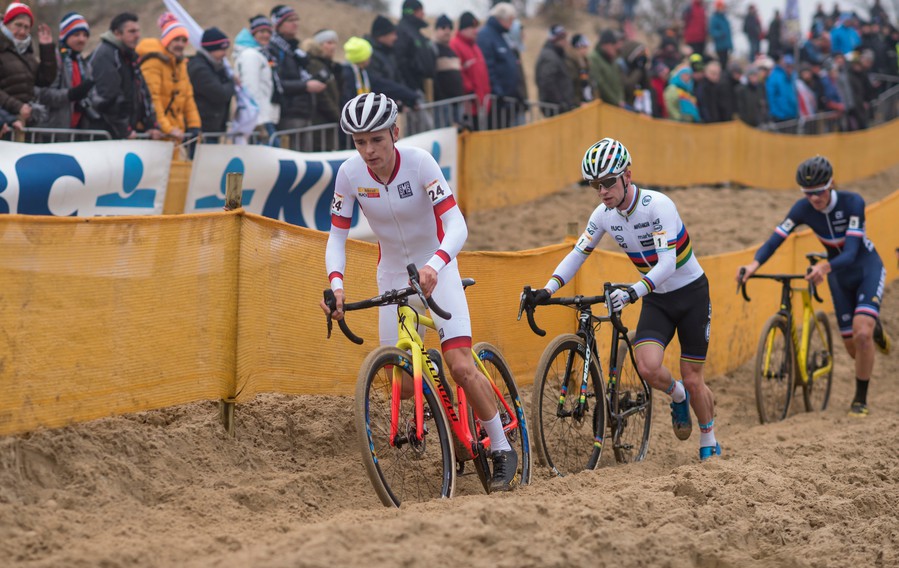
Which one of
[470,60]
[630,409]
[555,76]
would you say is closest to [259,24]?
[470,60]

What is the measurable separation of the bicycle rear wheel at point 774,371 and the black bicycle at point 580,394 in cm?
248

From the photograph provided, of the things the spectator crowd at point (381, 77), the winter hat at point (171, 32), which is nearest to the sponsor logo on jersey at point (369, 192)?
the spectator crowd at point (381, 77)

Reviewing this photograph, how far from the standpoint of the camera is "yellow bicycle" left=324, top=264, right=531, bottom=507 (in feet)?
19.5

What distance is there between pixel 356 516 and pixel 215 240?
203 centimetres

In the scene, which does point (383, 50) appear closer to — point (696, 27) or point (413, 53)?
point (413, 53)

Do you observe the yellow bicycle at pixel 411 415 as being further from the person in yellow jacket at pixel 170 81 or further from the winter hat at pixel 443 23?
the winter hat at pixel 443 23

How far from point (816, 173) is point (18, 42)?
7.34m

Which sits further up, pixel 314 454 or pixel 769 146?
pixel 769 146

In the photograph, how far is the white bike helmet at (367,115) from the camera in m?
6.26

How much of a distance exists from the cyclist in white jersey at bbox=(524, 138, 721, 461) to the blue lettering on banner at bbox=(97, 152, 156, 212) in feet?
13.3

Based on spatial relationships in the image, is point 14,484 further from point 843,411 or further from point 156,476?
point 843,411

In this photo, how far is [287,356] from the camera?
7.26 meters

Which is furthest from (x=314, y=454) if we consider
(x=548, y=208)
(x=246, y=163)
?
(x=548, y=208)

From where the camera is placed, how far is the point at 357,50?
12930 mm
